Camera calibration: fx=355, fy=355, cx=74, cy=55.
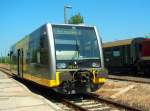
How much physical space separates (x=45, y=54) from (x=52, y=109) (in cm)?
337

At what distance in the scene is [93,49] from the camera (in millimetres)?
13469

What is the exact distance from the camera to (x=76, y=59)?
13.0 m

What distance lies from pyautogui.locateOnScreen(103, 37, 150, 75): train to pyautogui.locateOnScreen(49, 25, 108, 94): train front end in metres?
12.5

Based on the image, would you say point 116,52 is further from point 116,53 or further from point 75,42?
point 75,42

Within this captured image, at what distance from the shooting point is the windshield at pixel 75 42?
1290cm

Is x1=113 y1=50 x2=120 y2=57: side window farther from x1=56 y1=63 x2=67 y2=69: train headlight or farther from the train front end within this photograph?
x1=56 y1=63 x2=67 y2=69: train headlight

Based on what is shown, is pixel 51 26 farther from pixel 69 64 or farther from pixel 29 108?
pixel 29 108

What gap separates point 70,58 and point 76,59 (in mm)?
251

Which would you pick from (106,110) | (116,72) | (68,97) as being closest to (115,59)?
(116,72)

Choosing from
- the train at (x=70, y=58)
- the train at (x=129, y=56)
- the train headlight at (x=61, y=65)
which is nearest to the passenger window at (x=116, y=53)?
the train at (x=129, y=56)

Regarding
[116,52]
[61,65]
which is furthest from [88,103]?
[116,52]

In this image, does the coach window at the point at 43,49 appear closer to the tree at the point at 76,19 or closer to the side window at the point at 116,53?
the side window at the point at 116,53

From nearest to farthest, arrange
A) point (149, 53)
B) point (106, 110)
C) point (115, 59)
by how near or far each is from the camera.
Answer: point (106, 110)
point (149, 53)
point (115, 59)

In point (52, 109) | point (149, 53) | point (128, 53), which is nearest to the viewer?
point (52, 109)
